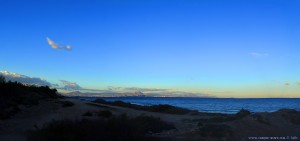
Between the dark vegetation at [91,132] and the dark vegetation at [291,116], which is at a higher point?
the dark vegetation at [291,116]

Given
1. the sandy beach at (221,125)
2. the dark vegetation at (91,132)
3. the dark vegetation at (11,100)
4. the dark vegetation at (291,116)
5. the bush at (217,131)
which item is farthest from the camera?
the dark vegetation at (11,100)

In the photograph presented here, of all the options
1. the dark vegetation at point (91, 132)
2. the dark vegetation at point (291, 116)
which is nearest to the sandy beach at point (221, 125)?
the dark vegetation at point (291, 116)

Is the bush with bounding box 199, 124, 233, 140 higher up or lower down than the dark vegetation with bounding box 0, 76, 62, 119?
lower down

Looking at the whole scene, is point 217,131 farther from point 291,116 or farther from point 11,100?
point 11,100

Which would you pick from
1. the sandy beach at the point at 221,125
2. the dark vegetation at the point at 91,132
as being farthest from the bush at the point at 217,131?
the dark vegetation at the point at 91,132

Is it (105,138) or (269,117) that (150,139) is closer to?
(105,138)

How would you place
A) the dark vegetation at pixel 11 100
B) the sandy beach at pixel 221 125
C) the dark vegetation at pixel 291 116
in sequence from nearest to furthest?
the sandy beach at pixel 221 125 → the dark vegetation at pixel 291 116 → the dark vegetation at pixel 11 100

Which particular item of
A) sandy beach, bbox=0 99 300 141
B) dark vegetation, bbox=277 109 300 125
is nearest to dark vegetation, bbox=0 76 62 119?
sandy beach, bbox=0 99 300 141

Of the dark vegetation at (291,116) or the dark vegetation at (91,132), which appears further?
the dark vegetation at (291,116)

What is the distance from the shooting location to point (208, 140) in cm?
1550

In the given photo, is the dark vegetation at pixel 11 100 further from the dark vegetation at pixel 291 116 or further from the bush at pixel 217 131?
the dark vegetation at pixel 291 116

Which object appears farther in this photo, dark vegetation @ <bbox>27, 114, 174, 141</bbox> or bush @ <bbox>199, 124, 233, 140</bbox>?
bush @ <bbox>199, 124, 233, 140</bbox>

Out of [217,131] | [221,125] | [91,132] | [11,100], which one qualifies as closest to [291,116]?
[221,125]

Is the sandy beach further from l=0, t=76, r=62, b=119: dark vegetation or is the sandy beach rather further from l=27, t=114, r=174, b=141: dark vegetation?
l=27, t=114, r=174, b=141: dark vegetation
